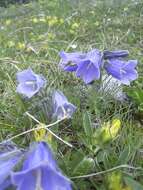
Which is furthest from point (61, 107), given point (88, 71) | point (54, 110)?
point (88, 71)

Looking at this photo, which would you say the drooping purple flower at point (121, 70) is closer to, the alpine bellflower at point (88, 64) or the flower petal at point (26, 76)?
the alpine bellflower at point (88, 64)

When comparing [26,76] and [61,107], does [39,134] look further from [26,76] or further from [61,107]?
[26,76]

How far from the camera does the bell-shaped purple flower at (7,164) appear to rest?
117 centimetres

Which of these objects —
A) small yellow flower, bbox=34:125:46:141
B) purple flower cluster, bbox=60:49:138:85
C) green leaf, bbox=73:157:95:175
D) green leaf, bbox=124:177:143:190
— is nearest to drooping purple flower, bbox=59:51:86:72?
purple flower cluster, bbox=60:49:138:85

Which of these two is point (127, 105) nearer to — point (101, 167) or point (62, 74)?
point (62, 74)

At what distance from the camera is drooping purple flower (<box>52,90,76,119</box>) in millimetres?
1628

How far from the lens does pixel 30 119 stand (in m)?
1.69

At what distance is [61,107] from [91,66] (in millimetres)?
189

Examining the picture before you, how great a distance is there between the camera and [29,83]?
1751 mm

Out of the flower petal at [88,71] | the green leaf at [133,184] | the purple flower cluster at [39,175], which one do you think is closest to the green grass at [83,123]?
the green leaf at [133,184]

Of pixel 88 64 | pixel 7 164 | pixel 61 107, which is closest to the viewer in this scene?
pixel 7 164

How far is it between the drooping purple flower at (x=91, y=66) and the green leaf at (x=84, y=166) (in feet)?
1.48

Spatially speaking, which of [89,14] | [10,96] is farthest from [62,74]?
[89,14]

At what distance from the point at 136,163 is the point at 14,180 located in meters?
0.48
